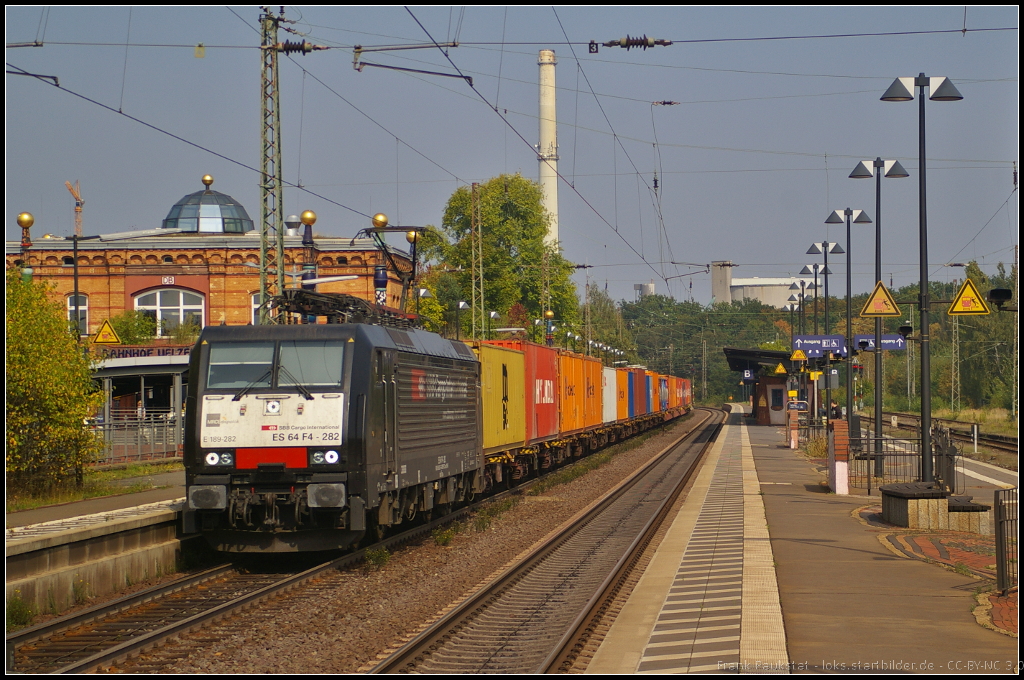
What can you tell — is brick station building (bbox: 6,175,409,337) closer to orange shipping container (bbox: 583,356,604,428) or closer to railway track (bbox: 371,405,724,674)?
orange shipping container (bbox: 583,356,604,428)

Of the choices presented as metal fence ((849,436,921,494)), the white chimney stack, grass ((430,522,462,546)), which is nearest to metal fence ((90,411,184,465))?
grass ((430,522,462,546))

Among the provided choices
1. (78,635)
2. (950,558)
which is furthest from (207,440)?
(950,558)

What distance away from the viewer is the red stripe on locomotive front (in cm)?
1320

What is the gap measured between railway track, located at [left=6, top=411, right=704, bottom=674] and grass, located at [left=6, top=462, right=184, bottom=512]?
17.1 ft

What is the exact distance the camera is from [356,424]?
43.4 ft

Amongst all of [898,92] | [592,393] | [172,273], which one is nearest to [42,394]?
[898,92]

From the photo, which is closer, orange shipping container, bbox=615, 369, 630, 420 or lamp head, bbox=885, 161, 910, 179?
lamp head, bbox=885, 161, 910, 179

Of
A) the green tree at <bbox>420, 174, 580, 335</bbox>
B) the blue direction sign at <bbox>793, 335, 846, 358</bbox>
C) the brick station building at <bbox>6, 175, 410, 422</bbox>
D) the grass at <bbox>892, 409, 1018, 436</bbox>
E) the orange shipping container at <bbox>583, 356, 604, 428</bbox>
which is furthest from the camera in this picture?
the green tree at <bbox>420, 174, 580, 335</bbox>

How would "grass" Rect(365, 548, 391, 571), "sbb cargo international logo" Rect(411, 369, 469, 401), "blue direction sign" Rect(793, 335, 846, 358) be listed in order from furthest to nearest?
1. "blue direction sign" Rect(793, 335, 846, 358)
2. "sbb cargo international logo" Rect(411, 369, 469, 401)
3. "grass" Rect(365, 548, 391, 571)

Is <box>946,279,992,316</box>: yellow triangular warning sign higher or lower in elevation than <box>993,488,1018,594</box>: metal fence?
higher

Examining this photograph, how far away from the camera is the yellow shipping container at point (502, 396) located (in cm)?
2133

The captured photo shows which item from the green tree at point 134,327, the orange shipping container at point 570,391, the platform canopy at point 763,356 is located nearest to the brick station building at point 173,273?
the green tree at point 134,327

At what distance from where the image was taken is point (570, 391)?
32.0 meters

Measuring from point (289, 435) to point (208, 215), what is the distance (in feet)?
175
